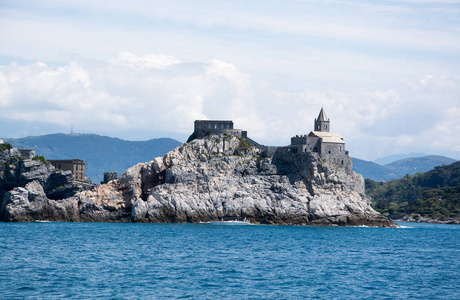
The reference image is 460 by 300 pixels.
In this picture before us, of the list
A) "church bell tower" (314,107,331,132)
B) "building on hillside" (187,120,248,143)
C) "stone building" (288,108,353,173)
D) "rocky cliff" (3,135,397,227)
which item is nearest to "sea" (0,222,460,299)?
"rocky cliff" (3,135,397,227)

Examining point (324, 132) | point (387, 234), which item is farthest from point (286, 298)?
point (324, 132)

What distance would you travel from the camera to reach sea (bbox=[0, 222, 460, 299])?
4338 cm

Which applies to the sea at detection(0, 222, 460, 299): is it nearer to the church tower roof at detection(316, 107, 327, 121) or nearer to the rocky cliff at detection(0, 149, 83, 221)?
the rocky cliff at detection(0, 149, 83, 221)

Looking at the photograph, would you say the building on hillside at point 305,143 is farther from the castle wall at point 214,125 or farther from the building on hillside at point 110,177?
the building on hillside at point 110,177

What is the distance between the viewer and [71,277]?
46125mm

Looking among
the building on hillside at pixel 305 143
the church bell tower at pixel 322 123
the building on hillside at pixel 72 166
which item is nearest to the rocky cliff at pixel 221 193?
the building on hillside at pixel 305 143

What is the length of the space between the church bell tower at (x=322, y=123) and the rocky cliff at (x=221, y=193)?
16.5 metres

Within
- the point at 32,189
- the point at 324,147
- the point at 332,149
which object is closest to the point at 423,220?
the point at 332,149

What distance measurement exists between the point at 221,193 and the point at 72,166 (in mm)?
45461

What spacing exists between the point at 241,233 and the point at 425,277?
37.4 metres

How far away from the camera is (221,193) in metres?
104

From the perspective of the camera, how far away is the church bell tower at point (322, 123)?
12312cm

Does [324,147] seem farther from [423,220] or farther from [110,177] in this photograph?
[423,220]

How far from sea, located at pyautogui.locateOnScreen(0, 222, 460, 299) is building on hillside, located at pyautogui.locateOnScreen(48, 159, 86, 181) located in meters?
48.8
